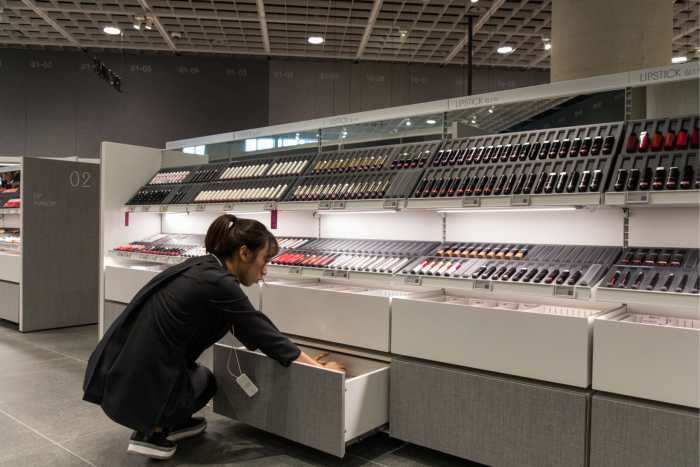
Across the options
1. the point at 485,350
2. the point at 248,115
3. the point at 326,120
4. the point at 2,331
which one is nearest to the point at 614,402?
the point at 485,350

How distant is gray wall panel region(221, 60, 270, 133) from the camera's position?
381 inches

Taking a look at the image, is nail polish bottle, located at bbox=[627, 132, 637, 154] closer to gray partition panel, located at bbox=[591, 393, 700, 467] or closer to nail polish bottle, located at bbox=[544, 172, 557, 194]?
nail polish bottle, located at bbox=[544, 172, 557, 194]

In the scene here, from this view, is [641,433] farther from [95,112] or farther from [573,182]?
[95,112]

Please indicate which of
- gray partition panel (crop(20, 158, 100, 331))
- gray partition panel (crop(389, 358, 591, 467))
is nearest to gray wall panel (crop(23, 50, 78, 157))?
gray partition panel (crop(20, 158, 100, 331))

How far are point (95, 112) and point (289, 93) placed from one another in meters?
3.63

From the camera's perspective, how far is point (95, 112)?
9250 mm

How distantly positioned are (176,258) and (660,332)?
3.61m

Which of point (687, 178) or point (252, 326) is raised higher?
point (687, 178)

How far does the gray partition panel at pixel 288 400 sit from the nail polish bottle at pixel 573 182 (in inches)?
55.4

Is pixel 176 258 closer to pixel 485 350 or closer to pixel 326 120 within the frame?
pixel 326 120

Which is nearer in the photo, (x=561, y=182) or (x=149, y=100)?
(x=561, y=182)

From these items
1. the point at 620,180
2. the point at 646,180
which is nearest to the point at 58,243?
the point at 620,180

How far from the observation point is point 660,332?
194 centimetres

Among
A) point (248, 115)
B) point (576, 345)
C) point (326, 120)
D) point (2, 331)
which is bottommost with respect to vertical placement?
point (2, 331)
